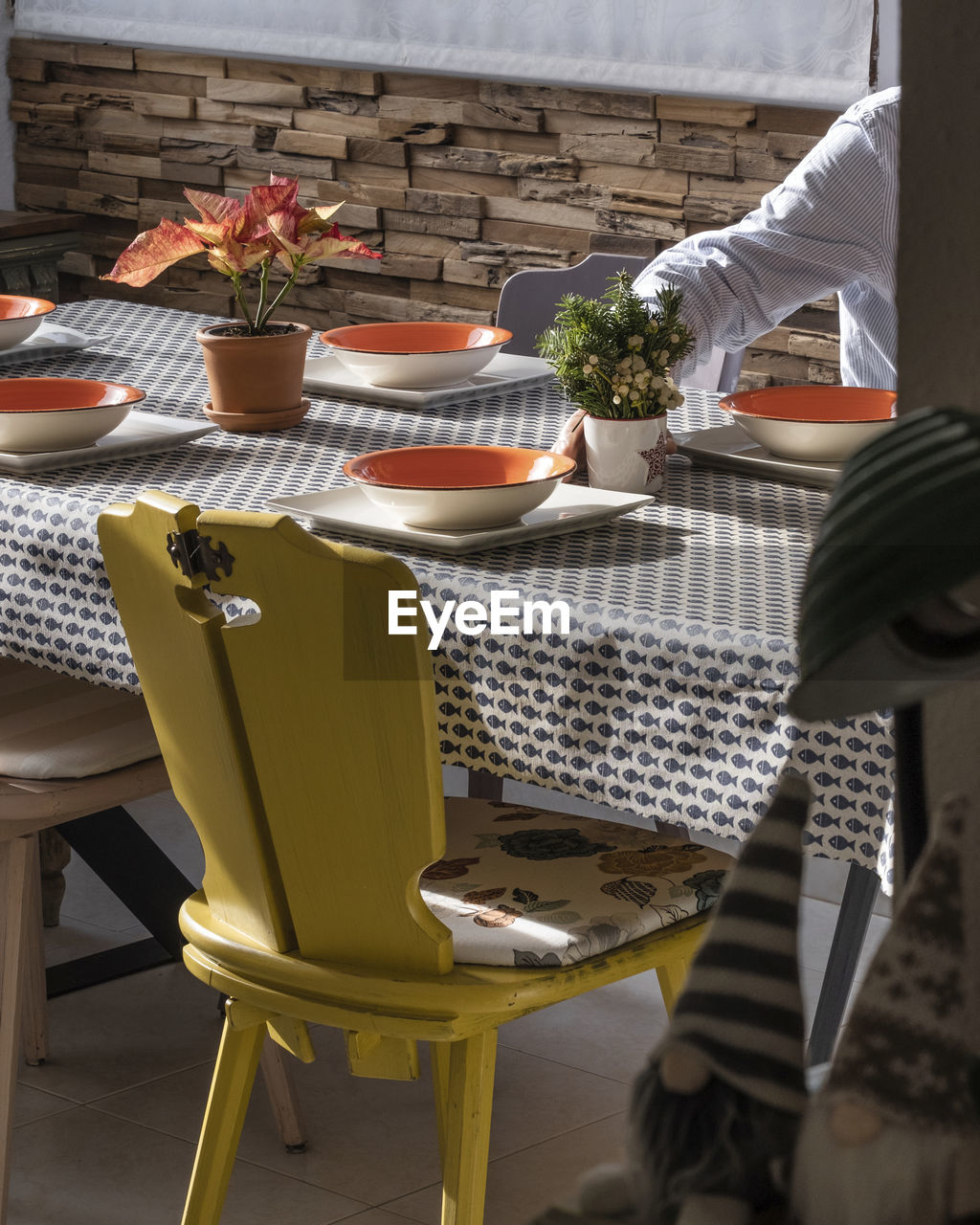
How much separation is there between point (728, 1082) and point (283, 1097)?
165 cm

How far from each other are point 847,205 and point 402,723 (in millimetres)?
1459

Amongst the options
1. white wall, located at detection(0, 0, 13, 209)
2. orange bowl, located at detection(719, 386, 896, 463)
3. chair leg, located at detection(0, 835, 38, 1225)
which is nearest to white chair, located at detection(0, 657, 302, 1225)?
chair leg, located at detection(0, 835, 38, 1225)

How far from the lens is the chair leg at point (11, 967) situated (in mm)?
1695

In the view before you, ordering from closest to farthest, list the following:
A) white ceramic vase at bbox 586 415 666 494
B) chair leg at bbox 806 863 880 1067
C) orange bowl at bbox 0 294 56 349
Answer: white ceramic vase at bbox 586 415 666 494 → chair leg at bbox 806 863 880 1067 → orange bowl at bbox 0 294 56 349

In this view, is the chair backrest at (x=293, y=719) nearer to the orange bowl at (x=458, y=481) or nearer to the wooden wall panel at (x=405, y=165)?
the orange bowl at (x=458, y=481)

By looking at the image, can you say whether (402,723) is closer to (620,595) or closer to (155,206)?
(620,595)

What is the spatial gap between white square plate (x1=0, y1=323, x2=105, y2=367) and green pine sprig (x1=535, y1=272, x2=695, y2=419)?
95 cm

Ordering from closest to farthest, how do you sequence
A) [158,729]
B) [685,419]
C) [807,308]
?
[158,729]
[685,419]
[807,308]

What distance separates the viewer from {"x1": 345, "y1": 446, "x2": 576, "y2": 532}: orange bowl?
1.37 metres

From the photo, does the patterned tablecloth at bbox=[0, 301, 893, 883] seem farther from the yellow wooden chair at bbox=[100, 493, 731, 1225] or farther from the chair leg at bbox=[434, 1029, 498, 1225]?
the chair leg at bbox=[434, 1029, 498, 1225]

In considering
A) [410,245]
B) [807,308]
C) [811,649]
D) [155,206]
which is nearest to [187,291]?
[155,206]

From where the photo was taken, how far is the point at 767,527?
1465mm

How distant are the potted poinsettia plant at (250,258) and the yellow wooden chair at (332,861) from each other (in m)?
0.49

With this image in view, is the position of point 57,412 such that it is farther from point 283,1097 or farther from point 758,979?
point 758,979
